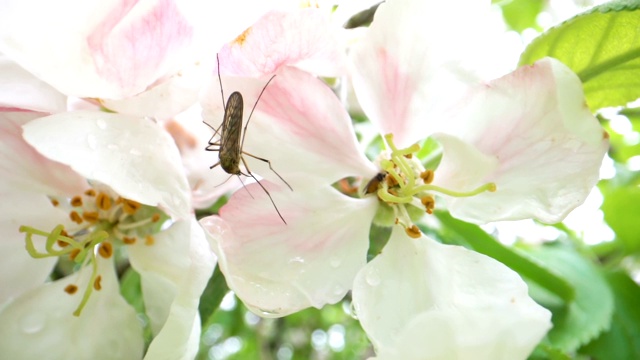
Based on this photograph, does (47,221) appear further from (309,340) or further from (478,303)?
(309,340)

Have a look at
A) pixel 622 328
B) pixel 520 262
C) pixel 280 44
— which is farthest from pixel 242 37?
pixel 622 328

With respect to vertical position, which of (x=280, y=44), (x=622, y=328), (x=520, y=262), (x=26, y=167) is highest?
(x=280, y=44)

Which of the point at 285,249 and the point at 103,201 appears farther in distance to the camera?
the point at 103,201

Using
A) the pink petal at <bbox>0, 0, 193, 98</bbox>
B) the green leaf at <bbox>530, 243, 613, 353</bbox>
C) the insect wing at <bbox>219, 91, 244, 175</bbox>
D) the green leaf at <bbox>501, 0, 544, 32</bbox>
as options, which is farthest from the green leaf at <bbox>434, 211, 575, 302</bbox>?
the green leaf at <bbox>501, 0, 544, 32</bbox>

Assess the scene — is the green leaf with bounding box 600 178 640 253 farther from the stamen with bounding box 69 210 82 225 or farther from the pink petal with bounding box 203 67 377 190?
the stamen with bounding box 69 210 82 225

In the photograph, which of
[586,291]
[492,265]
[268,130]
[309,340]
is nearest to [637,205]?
[586,291]

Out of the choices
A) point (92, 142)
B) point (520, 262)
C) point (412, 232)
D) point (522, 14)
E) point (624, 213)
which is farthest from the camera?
point (522, 14)

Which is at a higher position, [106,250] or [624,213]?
[106,250]

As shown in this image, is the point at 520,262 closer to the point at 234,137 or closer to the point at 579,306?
the point at 579,306
